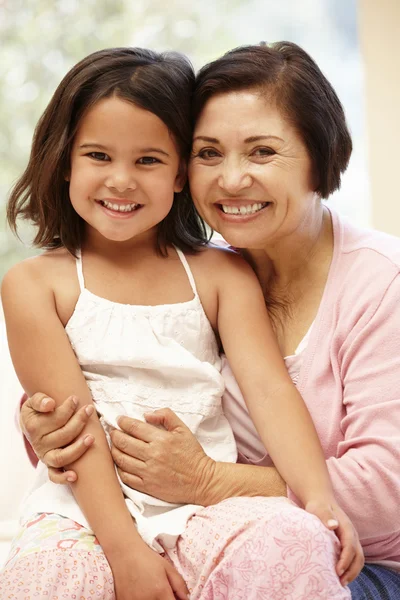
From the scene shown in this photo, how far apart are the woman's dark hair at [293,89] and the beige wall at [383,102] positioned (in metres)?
2.42

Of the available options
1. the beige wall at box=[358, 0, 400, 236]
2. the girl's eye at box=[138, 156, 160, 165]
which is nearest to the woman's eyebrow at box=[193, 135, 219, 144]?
the girl's eye at box=[138, 156, 160, 165]

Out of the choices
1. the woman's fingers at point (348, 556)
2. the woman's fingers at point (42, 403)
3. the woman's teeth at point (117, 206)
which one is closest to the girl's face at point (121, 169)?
the woman's teeth at point (117, 206)

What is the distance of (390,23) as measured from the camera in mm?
4145

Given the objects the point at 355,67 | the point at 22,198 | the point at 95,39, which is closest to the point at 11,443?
the point at 22,198

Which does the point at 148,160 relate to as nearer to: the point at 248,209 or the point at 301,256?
the point at 248,209

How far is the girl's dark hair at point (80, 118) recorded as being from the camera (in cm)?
175

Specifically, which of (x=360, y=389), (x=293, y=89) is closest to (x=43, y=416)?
(x=360, y=389)

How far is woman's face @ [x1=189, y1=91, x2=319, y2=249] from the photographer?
175 cm

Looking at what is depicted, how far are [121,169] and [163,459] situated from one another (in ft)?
1.95

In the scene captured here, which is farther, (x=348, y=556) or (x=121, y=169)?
(x=121, y=169)

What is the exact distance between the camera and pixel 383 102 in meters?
4.18

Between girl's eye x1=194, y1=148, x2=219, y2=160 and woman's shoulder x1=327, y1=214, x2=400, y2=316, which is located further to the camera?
Answer: girl's eye x1=194, y1=148, x2=219, y2=160

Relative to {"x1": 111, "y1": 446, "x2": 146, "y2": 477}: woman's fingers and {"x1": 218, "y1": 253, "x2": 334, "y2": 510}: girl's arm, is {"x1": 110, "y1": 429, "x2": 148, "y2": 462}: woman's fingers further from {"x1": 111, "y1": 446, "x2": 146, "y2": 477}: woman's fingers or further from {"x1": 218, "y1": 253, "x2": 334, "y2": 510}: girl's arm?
{"x1": 218, "y1": 253, "x2": 334, "y2": 510}: girl's arm

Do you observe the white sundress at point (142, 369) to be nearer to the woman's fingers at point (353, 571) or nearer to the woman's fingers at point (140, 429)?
the woman's fingers at point (140, 429)
